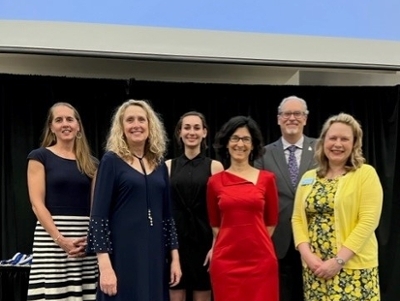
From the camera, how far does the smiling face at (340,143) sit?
239cm

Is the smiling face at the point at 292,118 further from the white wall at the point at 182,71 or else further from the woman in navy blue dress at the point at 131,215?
the white wall at the point at 182,71

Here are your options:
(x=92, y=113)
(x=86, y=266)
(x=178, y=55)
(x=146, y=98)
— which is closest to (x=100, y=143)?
(x=92, y=113)

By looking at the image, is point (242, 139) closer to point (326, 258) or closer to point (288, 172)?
point (288, 172)

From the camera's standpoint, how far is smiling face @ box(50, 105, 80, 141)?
255cm

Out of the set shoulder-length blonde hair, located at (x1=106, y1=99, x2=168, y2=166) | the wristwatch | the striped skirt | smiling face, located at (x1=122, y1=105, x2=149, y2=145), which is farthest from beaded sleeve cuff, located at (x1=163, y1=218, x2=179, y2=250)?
the wristwatch

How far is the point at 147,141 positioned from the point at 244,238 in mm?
685

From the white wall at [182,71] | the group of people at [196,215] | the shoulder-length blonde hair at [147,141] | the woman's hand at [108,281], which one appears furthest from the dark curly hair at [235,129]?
the white wall at [182,71]

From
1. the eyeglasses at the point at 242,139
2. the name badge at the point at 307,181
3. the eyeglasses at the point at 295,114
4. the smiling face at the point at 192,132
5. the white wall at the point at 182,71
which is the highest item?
the white wall at the point at 182,71

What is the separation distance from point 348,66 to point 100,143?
2.34 m

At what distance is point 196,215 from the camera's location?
2775mm

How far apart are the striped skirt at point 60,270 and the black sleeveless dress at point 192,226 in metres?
0.51

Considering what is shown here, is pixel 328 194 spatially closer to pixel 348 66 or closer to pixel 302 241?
pixel 302 241

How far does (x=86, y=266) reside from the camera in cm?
250

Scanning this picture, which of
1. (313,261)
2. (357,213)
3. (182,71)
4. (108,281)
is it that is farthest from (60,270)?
(182,71)
